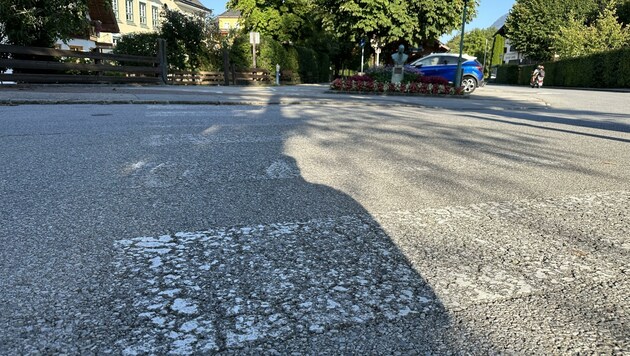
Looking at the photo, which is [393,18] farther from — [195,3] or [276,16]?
[195,3]

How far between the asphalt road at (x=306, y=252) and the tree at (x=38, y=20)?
44.8 feet

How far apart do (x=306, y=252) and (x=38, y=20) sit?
18025 millimetres

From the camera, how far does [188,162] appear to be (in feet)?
14.5

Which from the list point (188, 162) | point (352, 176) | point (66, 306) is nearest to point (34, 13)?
point (188, 162)

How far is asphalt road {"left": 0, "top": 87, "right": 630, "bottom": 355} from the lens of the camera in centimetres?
168

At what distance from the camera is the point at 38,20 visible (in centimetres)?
1633

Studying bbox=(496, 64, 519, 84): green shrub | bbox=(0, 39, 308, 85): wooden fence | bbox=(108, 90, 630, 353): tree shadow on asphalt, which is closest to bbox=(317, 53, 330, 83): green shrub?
bbox=(0, 39, 308, 85): wooden fence

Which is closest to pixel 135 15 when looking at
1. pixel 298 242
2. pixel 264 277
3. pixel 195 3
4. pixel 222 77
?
pixel 195 3

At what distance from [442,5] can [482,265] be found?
26.1 m

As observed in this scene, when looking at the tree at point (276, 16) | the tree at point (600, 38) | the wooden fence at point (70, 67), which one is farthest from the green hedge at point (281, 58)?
the tree at point (600, 38)

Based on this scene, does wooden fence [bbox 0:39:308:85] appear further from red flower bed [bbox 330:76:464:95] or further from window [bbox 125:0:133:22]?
window [bbox 125:0:133:22]

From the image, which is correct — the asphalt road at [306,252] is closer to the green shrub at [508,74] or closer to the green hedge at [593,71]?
the green hedge at [593,71]

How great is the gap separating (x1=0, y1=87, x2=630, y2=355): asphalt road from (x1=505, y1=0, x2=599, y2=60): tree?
63.3 meters

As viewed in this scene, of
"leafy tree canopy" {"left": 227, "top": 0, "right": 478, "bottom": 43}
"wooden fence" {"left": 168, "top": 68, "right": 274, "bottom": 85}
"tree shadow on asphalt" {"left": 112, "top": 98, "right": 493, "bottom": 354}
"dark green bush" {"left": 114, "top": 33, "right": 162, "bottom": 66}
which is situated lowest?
"tree shadow on asphalt" {"left": 112, "top": 98, "right": 493, "bottom": 354}
